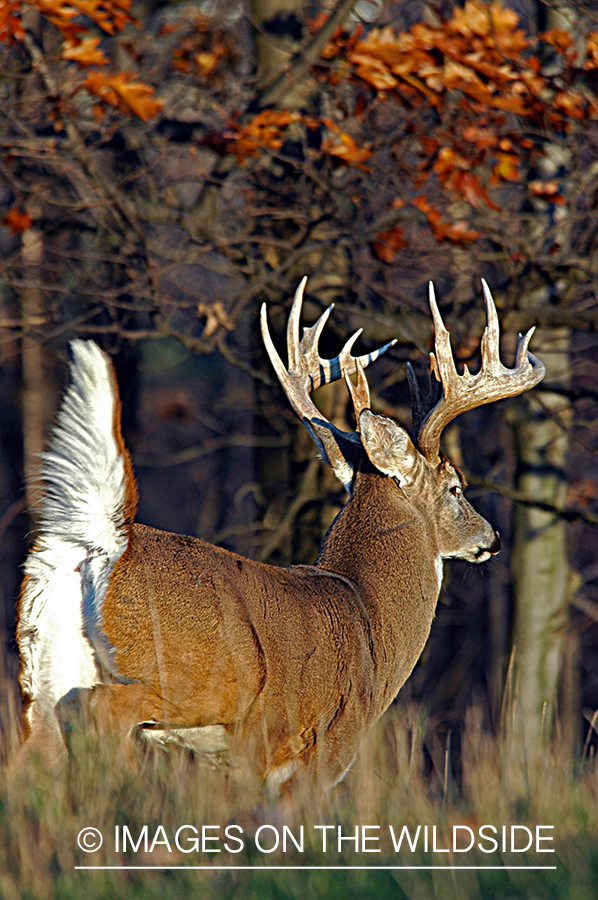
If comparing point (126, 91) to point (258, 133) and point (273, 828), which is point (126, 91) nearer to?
point (258, 133)

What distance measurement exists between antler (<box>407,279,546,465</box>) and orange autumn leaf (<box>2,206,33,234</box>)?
303 centimetres

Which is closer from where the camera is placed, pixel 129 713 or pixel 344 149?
pixel 129 713

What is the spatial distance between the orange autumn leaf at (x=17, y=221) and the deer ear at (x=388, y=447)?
325 cm

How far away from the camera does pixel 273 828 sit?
2.63 meters

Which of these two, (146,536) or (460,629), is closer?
(146,536)

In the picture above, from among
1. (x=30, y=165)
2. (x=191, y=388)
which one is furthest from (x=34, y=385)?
(x=191, y=388)

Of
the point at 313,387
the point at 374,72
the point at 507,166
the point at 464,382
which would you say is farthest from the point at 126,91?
the point at 464,382

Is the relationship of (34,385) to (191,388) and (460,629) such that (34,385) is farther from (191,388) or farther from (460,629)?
(191,388)

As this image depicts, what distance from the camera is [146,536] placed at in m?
3.04

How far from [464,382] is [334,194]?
213 centimetres

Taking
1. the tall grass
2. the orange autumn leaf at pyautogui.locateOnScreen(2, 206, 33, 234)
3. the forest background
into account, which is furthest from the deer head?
the orange autumn leaf at pyautogui.locateOnScreen(2, 206, 33, 234)

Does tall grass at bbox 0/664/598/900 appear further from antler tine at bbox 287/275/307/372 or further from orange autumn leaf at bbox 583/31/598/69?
orange autumn leaf at bbox 583/31/598/69

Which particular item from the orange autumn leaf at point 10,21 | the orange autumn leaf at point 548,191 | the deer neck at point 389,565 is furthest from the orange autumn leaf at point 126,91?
the deer neck at point 389,565

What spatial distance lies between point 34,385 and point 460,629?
21.3 feet
